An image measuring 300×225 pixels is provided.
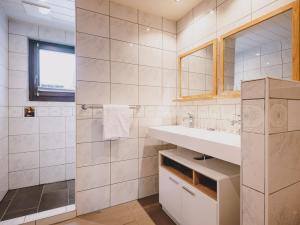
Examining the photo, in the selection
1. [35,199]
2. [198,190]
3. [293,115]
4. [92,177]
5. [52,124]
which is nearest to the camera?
[293,115]

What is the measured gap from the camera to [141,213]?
1.69 meters

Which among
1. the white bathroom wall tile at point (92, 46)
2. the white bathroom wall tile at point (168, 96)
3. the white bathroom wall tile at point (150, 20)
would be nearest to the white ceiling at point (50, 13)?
the white bathroom wall tile at point (92, 46)

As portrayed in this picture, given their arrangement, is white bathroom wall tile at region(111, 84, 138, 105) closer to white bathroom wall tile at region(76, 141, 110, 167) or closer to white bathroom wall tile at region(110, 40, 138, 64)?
white bathroom wall tile at region(110, 40, 138, 64)

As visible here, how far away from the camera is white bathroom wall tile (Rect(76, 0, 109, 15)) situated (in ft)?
5.37

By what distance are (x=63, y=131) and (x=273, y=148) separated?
2.46 metres

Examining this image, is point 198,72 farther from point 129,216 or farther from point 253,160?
point 129,216

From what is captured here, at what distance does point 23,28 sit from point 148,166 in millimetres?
2355

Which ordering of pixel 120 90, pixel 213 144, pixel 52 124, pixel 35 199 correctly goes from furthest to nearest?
pixel 52 124
pixel 35 199
pixel 120 90
pixel 213 144

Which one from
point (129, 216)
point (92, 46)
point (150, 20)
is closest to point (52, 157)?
point (129, 216)

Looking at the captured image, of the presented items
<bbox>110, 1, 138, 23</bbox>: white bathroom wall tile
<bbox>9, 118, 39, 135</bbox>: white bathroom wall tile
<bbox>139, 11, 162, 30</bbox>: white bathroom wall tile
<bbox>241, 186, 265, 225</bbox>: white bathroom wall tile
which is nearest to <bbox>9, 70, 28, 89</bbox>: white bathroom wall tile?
<bbox>9, 118, 39, 135</bbox>: white bathroom wall tile

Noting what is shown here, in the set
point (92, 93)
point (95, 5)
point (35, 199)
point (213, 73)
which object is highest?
point (95, 5)

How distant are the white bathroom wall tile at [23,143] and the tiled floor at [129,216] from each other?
117 centimetres

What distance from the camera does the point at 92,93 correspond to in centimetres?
169

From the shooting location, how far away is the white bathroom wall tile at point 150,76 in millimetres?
1943
